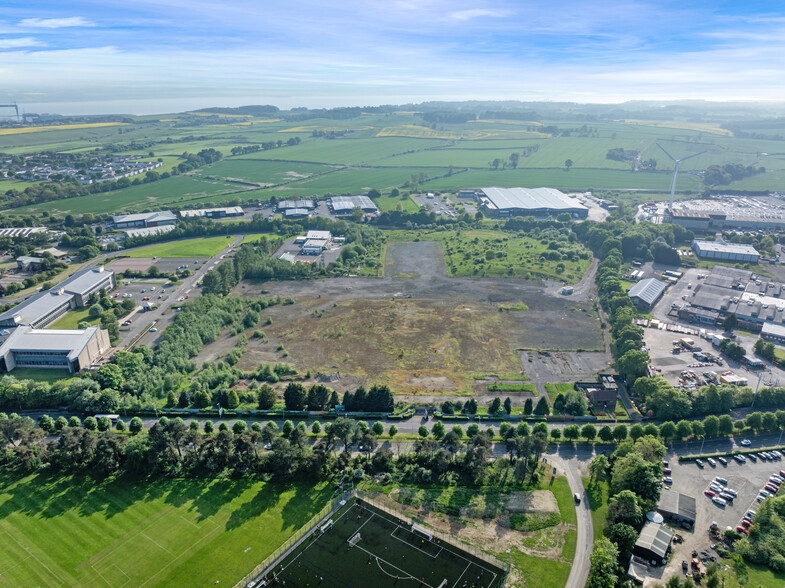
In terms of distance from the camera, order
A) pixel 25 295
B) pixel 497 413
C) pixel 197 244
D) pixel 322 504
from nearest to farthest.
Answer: pixel 322 504
pixel 497 413
pixel 25 295
pixel 197 244

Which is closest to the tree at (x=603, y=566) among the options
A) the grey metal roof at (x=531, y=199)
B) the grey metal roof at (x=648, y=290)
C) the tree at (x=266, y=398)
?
the tree at (x=266, y=398)

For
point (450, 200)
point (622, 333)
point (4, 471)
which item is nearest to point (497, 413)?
point (622, 333)

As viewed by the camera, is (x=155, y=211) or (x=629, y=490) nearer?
(x=629, y=490)

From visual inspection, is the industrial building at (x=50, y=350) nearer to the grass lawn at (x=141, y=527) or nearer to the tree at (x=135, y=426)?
the tree at (x=135, y=426)

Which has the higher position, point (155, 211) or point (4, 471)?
point (155, 211)

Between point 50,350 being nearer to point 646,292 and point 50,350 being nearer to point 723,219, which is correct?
point 646,292

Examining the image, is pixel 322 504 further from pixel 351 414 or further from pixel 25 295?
pixel 25 295

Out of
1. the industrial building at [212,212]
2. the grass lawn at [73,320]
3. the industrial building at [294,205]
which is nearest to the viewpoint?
the grass lawn at [73,320]
